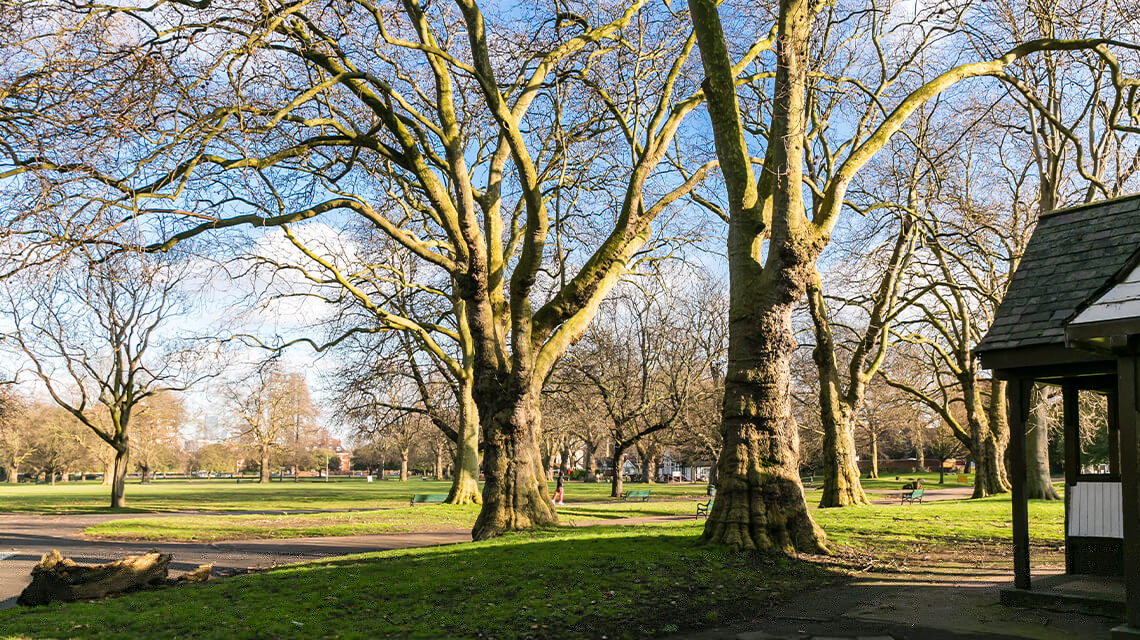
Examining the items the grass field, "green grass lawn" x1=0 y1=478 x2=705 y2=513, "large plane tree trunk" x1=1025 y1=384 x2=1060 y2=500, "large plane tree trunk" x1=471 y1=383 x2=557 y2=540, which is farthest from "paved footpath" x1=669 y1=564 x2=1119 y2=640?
"green grass lawn" x1=0 y1=478 x2=705 y2=513

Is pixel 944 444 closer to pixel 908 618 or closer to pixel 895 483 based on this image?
pixel 895 483

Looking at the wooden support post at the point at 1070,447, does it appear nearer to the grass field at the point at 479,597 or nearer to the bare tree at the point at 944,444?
the grass field at the point at 479,597

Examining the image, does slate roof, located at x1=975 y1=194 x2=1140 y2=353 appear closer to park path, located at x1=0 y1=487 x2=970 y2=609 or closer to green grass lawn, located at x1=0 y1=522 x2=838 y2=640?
green grass lawn, located at x1=0 y1=522 x2=838 y2=640

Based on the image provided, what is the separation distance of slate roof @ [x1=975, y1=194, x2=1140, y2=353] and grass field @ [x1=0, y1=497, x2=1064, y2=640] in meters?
4.24

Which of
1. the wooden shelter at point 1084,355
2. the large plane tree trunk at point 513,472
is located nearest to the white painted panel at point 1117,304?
the wooden shelter at point 1084,355

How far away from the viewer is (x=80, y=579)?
10492 mm

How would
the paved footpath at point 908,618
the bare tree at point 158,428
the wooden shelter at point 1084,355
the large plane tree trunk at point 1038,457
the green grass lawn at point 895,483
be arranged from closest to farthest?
the wooden shelter at point 1084,355 → the paved footpath at point 908,618 → the large plane tree trunk at point 1038,457 → the green grass lawn at point 895,483 → the bare tree at point 158,428

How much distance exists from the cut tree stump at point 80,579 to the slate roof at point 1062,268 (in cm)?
1153

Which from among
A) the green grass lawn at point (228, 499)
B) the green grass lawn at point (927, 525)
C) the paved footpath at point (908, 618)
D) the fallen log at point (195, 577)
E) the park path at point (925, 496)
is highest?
the paved footpath at point (908, 618)

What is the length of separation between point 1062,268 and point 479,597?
8.48 m

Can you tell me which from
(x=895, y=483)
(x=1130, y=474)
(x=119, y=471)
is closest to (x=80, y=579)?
(x=1130, y=474)

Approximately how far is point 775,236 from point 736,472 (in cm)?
371

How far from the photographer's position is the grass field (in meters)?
8.21

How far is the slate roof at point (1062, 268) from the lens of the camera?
955 centimetres
